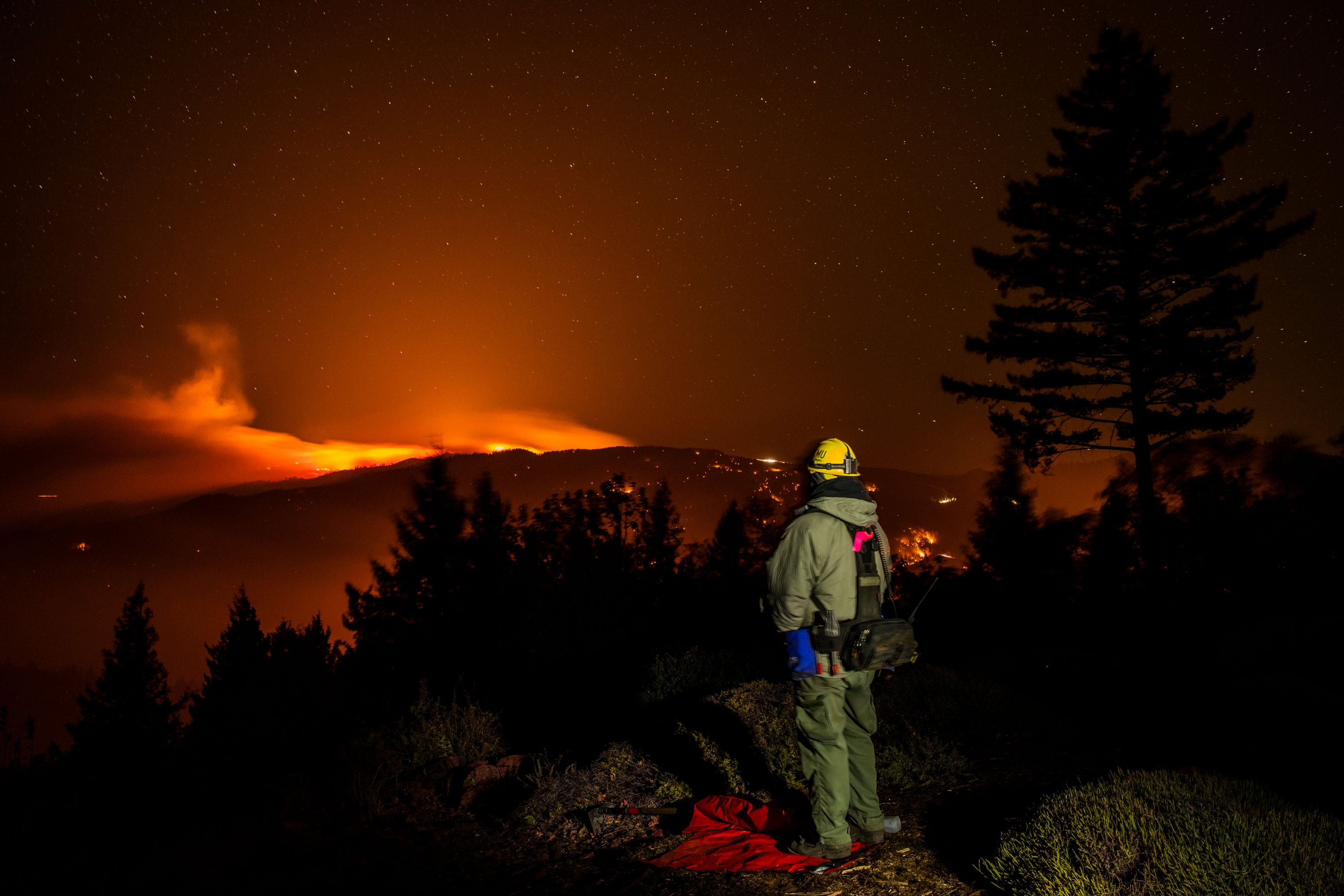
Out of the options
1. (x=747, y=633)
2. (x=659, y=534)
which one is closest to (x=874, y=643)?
(x=747, y=633)

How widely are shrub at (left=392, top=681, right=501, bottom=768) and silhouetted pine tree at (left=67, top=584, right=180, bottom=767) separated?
74.5 meters

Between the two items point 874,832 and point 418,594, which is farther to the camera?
point 418,594

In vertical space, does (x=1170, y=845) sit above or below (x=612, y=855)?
above

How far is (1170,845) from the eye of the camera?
3.70 metres

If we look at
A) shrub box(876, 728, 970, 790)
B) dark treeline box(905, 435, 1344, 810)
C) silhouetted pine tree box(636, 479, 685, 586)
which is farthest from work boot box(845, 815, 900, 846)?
silhouetted pine tree box(636, 479, 685, 586)

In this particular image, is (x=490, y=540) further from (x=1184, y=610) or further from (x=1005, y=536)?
(x=1184, y=610)

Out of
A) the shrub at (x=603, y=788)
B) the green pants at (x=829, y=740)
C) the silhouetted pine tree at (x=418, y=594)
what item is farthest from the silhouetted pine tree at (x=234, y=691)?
the green pants at (x=829, y=740)

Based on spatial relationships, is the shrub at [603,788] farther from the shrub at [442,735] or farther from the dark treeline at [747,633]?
the shrub at [442,735]

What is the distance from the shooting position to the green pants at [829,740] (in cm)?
452

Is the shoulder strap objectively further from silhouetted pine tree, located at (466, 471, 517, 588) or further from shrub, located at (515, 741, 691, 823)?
silhouetted pine tree, located at (466, 471, 517, 588)

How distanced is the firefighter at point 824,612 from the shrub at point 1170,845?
2.84 feet

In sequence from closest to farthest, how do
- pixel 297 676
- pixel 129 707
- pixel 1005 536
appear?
pixel 1005 536 < pixel 297 676 < pixel 129 707

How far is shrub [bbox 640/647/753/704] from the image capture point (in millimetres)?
9359

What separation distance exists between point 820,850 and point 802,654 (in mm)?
1160
